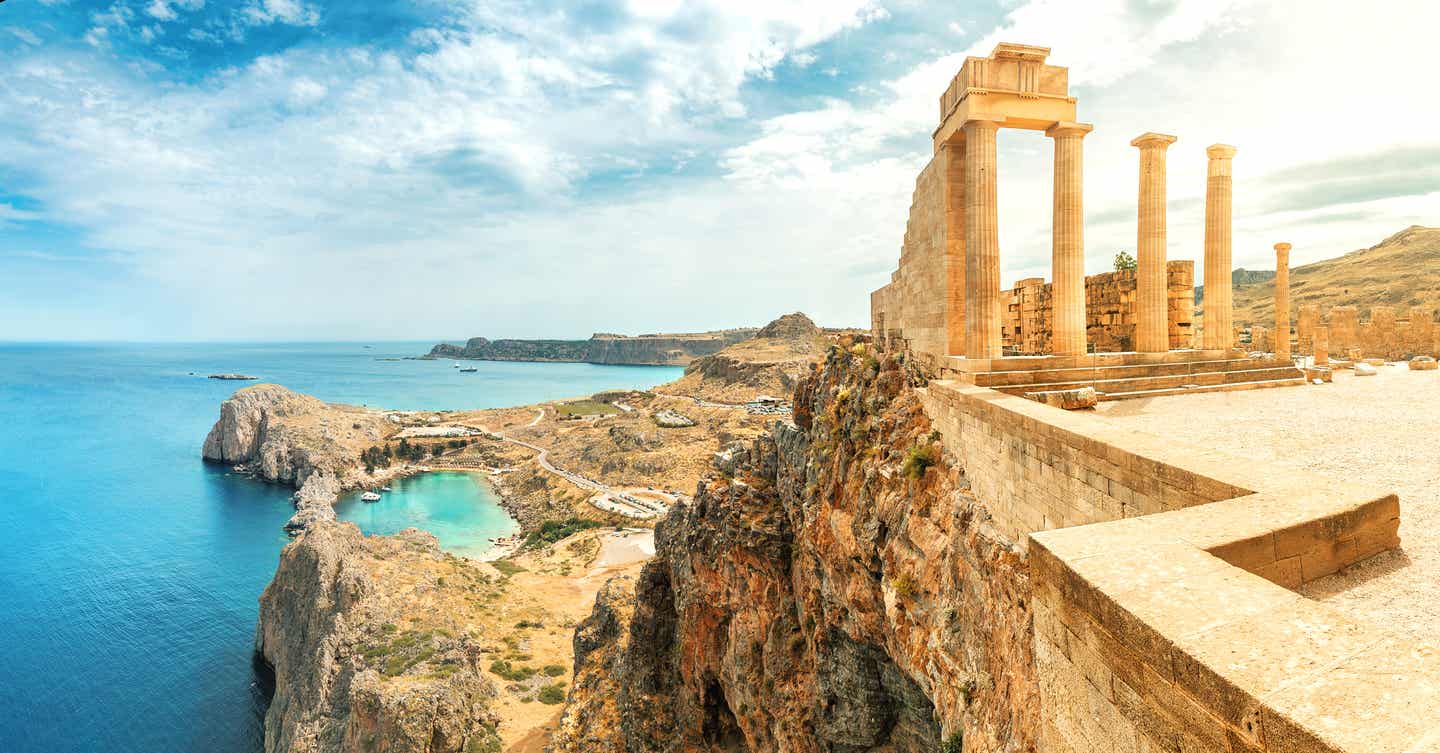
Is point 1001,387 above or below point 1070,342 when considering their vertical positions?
below

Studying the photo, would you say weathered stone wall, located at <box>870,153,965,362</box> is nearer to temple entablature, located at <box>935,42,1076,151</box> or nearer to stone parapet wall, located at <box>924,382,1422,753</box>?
temple entablature, located at <box>935,42,1076,151</box>

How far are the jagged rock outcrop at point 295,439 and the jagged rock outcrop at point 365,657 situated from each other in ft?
140

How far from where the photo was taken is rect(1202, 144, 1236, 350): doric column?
579 inches

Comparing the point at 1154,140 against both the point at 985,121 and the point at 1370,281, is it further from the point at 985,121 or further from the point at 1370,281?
the point at 1370,281

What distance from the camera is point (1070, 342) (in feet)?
44.1

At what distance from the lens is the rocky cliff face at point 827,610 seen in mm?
8562

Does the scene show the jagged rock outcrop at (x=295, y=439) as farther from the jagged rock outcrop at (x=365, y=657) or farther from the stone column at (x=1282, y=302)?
the stone column at (x=1282, y=302)

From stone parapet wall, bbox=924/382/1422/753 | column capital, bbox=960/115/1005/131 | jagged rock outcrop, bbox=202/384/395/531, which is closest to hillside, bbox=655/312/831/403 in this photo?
jagged rock outcrop, bbox=202/384/395/531

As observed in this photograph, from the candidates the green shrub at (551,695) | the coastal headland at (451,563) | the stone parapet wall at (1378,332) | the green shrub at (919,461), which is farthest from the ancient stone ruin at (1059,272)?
the green shrub at (551,695)

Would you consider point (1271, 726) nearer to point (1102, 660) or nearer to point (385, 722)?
point (1102, 660)

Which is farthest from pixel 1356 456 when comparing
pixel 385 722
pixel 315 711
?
pixel 315 711

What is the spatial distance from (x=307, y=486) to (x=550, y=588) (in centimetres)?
5152

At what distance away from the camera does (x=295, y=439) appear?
293ft

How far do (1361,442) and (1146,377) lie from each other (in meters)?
5.42
